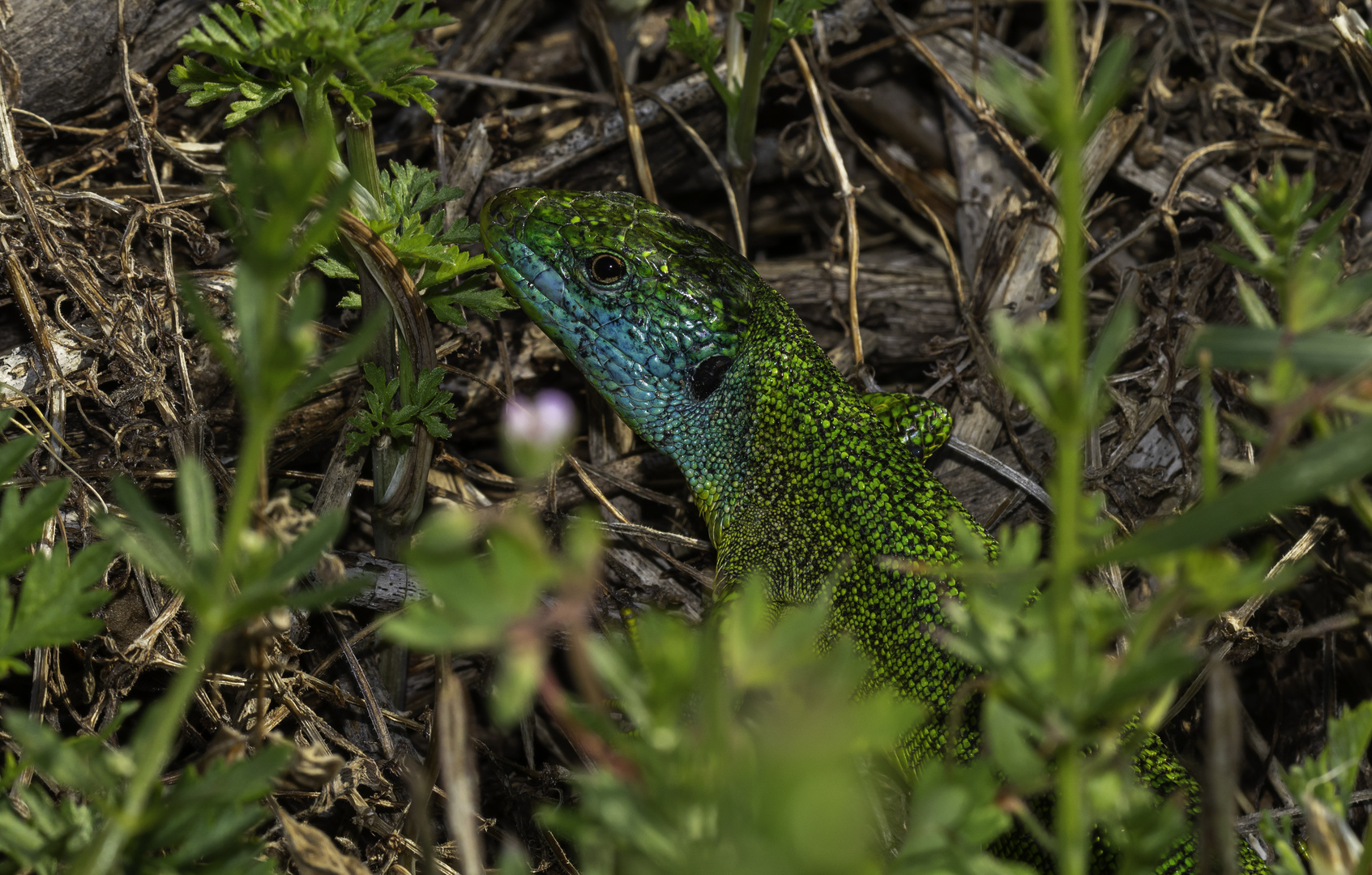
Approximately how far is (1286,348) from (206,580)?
1.63m

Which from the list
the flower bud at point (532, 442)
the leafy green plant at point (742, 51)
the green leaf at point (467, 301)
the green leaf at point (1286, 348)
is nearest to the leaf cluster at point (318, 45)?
the green leaf at point (467, 301)

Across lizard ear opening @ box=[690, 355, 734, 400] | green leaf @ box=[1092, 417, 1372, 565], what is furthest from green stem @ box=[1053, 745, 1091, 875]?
lizard ear opening @ box=[690, 355, 734, 400]

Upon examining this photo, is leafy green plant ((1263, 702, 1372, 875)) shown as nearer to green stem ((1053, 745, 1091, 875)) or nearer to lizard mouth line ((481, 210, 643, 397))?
green stem ((1053, 745, 1091, 875))

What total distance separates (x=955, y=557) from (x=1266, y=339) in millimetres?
1692

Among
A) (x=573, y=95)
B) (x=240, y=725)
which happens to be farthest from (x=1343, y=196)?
(x=240, y=725)

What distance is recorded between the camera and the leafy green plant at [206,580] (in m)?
1.37

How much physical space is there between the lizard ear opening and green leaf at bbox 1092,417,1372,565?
240cm

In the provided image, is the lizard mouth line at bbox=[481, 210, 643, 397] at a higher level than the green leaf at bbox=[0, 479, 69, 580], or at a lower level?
lower

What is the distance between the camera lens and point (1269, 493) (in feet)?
4.56

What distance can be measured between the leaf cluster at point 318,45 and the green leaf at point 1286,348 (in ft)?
6.01

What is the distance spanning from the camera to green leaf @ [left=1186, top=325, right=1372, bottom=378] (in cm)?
148

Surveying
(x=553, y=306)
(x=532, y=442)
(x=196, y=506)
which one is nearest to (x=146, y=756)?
(x=196, y=506)

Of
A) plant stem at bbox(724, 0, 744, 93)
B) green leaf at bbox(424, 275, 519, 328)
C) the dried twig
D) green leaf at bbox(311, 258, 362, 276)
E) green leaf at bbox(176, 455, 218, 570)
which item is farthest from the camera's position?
the dried twig

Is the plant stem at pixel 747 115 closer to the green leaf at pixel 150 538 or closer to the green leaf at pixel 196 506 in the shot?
the green leaf at pixel 196 506
